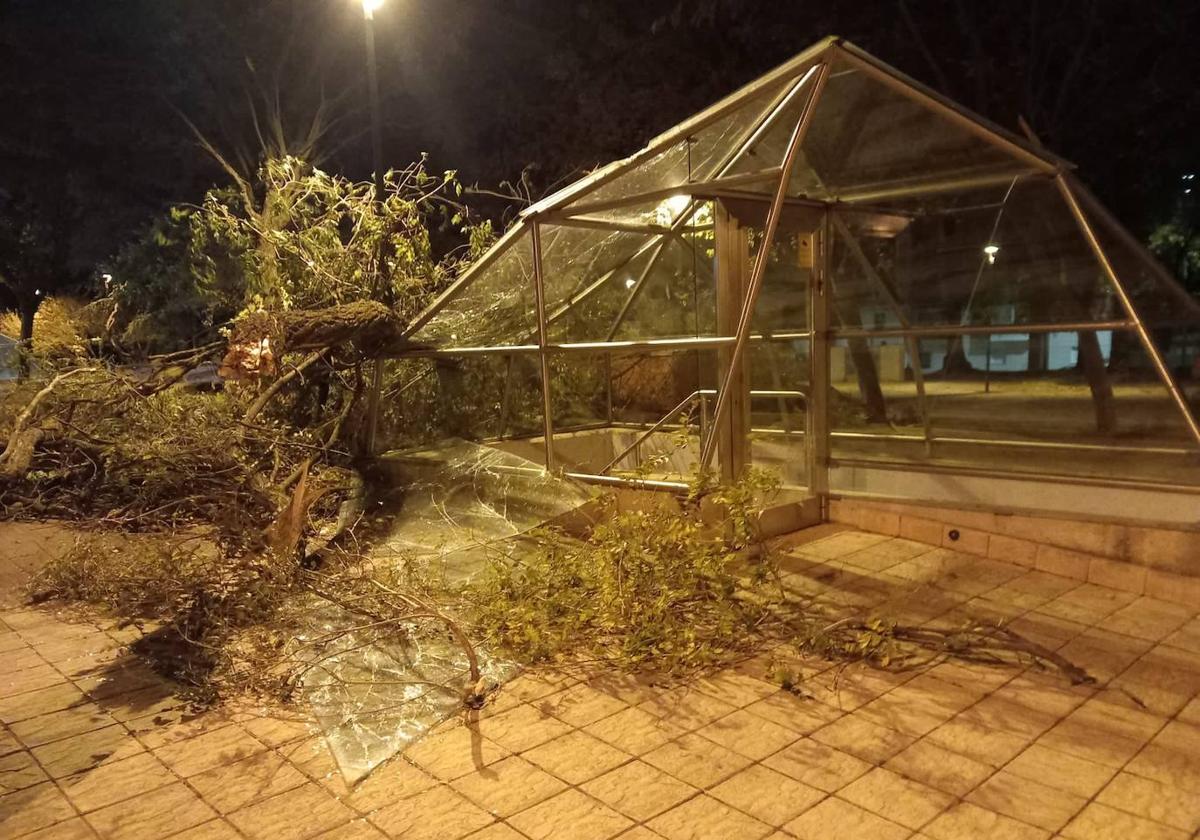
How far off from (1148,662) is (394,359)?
5940 mm

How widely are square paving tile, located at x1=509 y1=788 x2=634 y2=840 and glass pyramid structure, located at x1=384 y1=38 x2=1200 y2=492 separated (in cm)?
223

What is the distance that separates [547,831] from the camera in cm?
274

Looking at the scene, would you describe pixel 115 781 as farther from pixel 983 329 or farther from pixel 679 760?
pixel 983 329

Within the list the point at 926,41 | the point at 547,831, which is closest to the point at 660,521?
the point at 547,831

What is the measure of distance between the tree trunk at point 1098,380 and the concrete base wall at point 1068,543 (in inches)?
71.1

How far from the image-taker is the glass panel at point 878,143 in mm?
5367

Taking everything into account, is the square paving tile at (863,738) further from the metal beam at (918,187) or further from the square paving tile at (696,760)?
the metal beam at (918,187)

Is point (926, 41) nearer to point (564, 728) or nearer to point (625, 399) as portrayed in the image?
point (625, 399)

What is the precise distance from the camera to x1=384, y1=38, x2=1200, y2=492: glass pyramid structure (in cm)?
546

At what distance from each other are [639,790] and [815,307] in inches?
170

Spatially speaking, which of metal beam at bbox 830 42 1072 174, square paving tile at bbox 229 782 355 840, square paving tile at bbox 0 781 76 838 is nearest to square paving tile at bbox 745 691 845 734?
square paving tile at bbox 229 782 355 840

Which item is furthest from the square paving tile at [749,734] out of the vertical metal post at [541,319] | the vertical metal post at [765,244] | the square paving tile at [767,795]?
the vertical metal post at [541,319]

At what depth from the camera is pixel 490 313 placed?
7.09m

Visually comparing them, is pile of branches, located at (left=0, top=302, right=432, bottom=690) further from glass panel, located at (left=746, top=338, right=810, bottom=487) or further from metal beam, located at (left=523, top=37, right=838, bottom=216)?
glass panel, located at (left=746, top=338, right=810, bottom=487)
